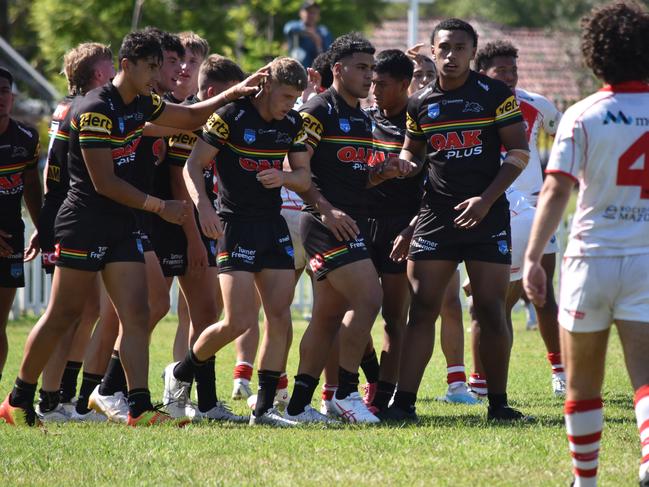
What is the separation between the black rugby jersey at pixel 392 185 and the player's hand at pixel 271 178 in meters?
1.06

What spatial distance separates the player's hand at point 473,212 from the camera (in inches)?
284

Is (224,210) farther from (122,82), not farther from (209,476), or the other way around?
(209,476)

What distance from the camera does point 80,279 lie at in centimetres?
711

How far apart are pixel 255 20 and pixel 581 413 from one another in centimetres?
2468

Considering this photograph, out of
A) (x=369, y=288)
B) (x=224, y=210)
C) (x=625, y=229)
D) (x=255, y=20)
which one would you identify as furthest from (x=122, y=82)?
(x=255, y=20)

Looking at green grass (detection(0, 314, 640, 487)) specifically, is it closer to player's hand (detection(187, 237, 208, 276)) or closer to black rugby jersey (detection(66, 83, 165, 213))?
player's hand (detection(187, 237, 208, 276))

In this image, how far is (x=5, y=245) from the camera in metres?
8.01

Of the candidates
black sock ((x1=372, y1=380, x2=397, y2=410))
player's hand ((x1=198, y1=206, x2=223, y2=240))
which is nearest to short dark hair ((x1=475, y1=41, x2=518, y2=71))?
black sock ((x1=372, y1=380, x2=397, y2=410))

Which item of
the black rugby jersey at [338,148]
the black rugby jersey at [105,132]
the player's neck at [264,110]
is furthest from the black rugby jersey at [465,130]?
the black rugby jersey at [105,132]

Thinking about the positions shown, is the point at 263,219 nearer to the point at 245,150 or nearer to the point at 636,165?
the point at 245,150

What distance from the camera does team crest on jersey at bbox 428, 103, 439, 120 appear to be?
751cm

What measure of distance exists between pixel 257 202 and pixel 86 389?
6.30 feet

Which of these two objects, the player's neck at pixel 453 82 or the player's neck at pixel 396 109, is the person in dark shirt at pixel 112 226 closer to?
the player's neck at pixel 453 82

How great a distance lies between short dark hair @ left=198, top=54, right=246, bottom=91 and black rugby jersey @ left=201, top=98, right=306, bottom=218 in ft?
3.26
